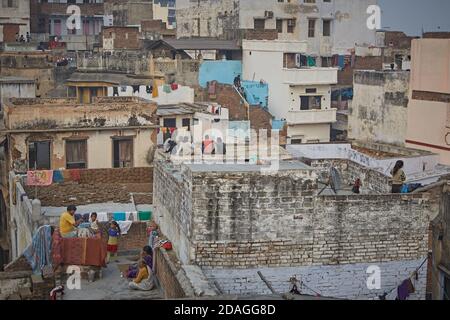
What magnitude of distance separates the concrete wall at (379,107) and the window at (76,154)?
1437 centimetres

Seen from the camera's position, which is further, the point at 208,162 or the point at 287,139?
the point at 287,139

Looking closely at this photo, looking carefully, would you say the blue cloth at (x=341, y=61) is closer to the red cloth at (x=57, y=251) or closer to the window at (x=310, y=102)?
the window at (x=310, y=102)

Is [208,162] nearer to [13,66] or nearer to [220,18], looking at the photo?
[13,66]

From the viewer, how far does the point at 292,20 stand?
4741 centimetres

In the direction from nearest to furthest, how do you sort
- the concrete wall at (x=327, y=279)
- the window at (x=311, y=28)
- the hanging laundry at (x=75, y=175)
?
the concrete wall at (x=327, y=279)
the hanging laundry at (x=75, y=175)
the window at (x=311, y=28)

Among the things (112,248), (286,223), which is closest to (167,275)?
(286,223)

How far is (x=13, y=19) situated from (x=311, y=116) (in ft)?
74.8

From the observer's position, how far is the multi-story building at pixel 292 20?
45.7m

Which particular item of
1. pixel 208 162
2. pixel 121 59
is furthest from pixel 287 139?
pixel 208 162

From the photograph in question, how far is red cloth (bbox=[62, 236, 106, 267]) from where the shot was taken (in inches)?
554

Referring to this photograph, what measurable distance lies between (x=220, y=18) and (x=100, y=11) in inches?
584

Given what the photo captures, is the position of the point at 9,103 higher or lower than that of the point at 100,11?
lower

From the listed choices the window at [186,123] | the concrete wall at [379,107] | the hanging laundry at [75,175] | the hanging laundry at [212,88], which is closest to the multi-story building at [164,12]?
the hanging laundry at [212,88]
